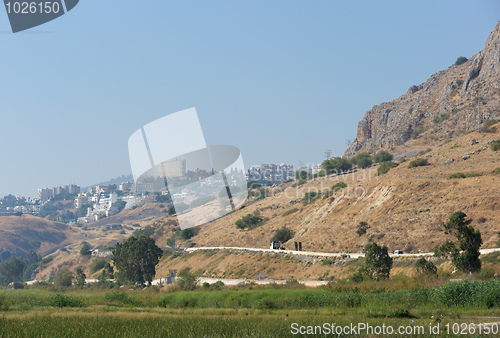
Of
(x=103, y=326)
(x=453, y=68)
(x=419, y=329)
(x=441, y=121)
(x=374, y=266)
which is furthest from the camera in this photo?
(x=453, y=68)

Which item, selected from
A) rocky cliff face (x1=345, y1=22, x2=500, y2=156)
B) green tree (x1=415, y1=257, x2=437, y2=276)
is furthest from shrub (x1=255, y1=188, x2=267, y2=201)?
green tree (x1=415, y1=257, x2=437, y2=276)

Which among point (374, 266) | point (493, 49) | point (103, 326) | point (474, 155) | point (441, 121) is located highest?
point (493, 49)

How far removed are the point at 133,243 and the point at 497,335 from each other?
6712 centimetres

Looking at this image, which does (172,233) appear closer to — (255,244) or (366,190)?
(255,244)

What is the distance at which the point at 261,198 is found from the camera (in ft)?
430

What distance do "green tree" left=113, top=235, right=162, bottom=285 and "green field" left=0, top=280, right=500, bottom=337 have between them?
26.4 m

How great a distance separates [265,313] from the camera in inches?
1203

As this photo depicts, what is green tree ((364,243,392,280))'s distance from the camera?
43688 millimetres

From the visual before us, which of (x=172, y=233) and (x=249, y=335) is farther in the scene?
(x=172, y=233)

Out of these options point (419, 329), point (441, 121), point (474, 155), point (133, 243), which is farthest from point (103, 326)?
point (441, 121)

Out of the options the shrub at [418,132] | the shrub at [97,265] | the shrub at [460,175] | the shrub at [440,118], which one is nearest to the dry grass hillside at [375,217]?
the shrub at [460,175]

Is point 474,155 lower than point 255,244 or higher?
higher

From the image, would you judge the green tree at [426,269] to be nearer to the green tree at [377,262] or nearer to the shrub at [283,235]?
the green tree at [377,262]

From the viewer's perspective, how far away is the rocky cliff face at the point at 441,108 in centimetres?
11662
